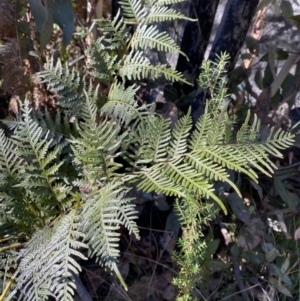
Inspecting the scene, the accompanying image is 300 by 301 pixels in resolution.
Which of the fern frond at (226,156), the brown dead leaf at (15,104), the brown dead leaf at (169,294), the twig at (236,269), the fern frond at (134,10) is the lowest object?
the brown dead leaf at (169,294)

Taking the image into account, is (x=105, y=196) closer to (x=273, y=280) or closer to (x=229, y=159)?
(x=229, y=159)

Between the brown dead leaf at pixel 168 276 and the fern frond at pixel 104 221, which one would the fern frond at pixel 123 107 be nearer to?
the fern frond at pixel 104 221

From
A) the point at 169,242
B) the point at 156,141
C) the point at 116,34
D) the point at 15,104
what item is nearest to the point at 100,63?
the point at 116,34

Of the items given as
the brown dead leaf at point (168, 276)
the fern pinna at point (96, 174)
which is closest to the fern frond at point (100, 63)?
the fern pinna at point (96, 174)

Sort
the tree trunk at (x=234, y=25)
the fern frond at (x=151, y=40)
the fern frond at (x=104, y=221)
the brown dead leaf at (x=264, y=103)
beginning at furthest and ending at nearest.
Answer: the brown dead leaf at (x=264, y=103) → the tree trunk at (x=234, y=25) → the fern frond at (x=151, y=40) → the fern frond at (x=104, y=221)

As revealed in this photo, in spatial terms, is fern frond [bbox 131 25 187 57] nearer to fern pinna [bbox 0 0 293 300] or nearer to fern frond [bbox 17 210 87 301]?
fern pinna [bbox 0 0 293 300]

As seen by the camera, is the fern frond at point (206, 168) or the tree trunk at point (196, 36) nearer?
the fern frond at point (206, 168)

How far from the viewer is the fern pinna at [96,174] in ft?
1.82

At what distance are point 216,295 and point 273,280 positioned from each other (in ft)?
0.41

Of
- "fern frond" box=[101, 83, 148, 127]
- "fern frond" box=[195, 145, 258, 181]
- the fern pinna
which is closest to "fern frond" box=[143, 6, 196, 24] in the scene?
the fern pinna

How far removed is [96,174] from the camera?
0.61 metres

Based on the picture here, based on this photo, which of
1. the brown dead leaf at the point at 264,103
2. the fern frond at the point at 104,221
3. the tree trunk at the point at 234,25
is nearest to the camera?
the fern frond at the point at 104,221

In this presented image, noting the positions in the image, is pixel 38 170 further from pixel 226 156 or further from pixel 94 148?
pixel 226 156

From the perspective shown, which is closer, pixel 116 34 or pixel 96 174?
pixel 96 174
